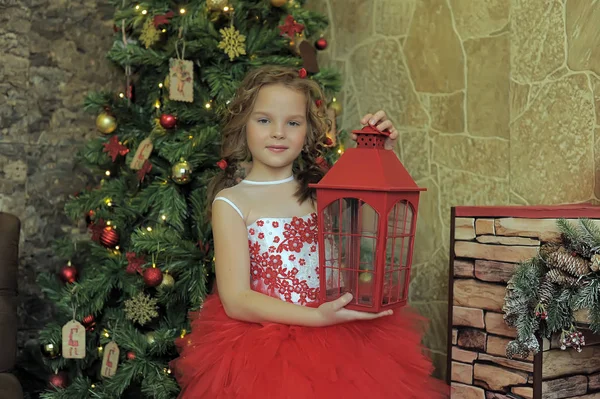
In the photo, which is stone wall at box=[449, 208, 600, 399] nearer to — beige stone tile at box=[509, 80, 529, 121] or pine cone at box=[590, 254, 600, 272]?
pine cone at box=[590, 254, 600, 272]

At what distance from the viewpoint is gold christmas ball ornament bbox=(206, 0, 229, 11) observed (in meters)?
2.41

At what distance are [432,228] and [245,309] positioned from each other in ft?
4.16

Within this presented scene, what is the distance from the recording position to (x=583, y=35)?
7.45 feet

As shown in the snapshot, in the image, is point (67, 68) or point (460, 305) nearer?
point (460, 305)

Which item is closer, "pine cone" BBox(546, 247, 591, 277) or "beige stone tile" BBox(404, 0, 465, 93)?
"pine cone" BBox(546, 247, 591, 277)

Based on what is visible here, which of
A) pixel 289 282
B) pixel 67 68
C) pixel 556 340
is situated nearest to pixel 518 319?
pixel 556 340

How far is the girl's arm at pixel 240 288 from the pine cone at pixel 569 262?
53cm

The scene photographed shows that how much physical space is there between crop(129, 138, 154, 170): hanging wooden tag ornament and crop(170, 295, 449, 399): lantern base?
765mm

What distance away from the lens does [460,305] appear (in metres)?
2.02

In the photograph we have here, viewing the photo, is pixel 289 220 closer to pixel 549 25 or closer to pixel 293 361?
pixel 293 361

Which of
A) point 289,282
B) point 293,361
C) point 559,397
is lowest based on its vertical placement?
point 559,397

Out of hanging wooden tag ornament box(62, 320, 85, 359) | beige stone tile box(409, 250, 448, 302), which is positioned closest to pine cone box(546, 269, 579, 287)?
beige stone tile box(409, 250, 448, 302)

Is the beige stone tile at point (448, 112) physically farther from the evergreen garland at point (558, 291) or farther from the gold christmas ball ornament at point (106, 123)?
the gold christmas ball ornament at point (106, 123)

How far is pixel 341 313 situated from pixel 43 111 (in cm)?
181
